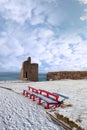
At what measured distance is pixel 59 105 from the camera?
1145 cm

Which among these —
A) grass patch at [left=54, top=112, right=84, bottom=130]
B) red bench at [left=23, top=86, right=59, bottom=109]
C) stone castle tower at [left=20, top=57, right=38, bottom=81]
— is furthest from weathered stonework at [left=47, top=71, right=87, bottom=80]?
grass patch at [left=54, top=112, right=84, bottom=130]

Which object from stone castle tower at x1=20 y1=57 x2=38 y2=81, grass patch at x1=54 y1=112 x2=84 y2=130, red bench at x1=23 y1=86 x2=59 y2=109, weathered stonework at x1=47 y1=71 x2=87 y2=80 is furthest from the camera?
stone castle tower at x1=20 y1=57 x2=38 y2=81

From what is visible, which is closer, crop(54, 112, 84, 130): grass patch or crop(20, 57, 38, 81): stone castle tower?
crop(54, 112, 84, 130): grass patch

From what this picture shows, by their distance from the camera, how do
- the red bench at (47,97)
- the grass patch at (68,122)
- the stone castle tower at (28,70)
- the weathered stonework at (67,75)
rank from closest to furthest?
the grass patch at (68,122) → the red bench at (47,97) → the weathered stonework at (67,75) → the stone castle tower at (28,70)

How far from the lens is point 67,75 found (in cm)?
3222

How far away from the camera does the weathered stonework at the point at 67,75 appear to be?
30797 millimetres

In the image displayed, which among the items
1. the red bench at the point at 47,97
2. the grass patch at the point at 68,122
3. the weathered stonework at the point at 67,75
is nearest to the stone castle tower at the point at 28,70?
the weathered stonework at the point at 67,75

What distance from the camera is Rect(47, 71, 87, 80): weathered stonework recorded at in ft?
101

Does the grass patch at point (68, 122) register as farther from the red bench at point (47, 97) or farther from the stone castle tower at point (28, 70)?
the stone castle tower at point (28, 70)

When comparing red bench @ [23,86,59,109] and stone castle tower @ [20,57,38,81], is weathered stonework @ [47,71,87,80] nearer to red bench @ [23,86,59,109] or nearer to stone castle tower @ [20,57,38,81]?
stone castle tower @ [20,57,38,81]

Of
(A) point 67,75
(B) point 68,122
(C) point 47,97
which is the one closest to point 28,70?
(A) point 67,75

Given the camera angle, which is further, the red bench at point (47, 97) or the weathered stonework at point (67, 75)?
the weathered stonework at point (67, 75)

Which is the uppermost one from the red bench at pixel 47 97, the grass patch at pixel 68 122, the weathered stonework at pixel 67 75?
the weathered stonework at pixel 67 75

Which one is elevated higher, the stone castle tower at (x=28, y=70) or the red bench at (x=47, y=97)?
the stone castle tower at (x=28, y=70)
